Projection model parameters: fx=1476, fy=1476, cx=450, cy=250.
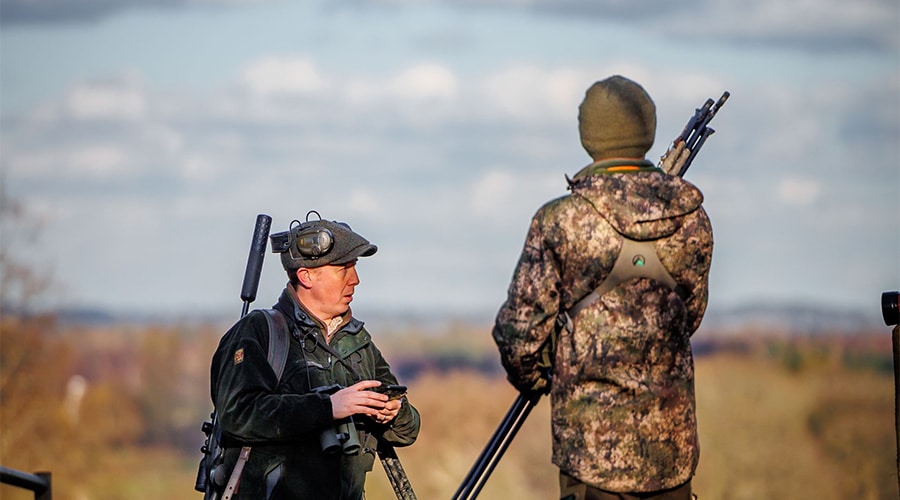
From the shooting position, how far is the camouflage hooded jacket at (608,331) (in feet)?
15.7

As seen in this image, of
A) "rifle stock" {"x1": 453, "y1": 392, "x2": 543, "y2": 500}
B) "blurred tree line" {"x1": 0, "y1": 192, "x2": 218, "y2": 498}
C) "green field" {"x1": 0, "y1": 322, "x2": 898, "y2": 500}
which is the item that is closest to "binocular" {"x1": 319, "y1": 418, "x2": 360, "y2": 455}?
"rifle stock" {"x1": 453, "y1": 392, "x2": 543, "y2": 500}

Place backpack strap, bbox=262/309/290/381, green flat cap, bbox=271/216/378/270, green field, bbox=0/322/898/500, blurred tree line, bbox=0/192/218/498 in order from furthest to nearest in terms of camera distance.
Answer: blurred tree line, bbox=0/192/218/498 → green field, bbox=0/322/898/500 → green flat cap, bbox=271/216/378/270 → backpack strap, bbox=262/309/290/381

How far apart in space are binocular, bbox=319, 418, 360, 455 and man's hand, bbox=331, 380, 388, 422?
0.05 meters

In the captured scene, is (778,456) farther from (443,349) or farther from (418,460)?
(443,349)

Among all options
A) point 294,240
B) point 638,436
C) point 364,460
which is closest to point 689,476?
point 638,436

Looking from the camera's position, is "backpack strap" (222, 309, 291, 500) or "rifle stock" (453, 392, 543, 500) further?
"rifle stock" (453, 392, 543, 500)

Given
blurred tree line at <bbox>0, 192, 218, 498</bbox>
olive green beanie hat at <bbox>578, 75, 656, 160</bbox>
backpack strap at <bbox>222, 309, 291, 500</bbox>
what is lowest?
blurred tree line at <bbox>0, 192, 218, 498</bbox>

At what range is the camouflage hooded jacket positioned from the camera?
15.7ft

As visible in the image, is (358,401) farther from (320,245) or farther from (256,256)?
(256,256)

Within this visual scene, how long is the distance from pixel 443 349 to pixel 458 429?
19.3 meters

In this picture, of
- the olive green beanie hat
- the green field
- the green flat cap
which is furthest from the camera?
the green field

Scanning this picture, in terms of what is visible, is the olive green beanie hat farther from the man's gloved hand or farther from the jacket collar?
the jacket collar

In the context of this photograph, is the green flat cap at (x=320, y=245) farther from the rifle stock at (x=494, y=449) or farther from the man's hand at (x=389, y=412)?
the rifle stock at (x=494, y=449)

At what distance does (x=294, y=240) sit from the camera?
5457 millimetres
